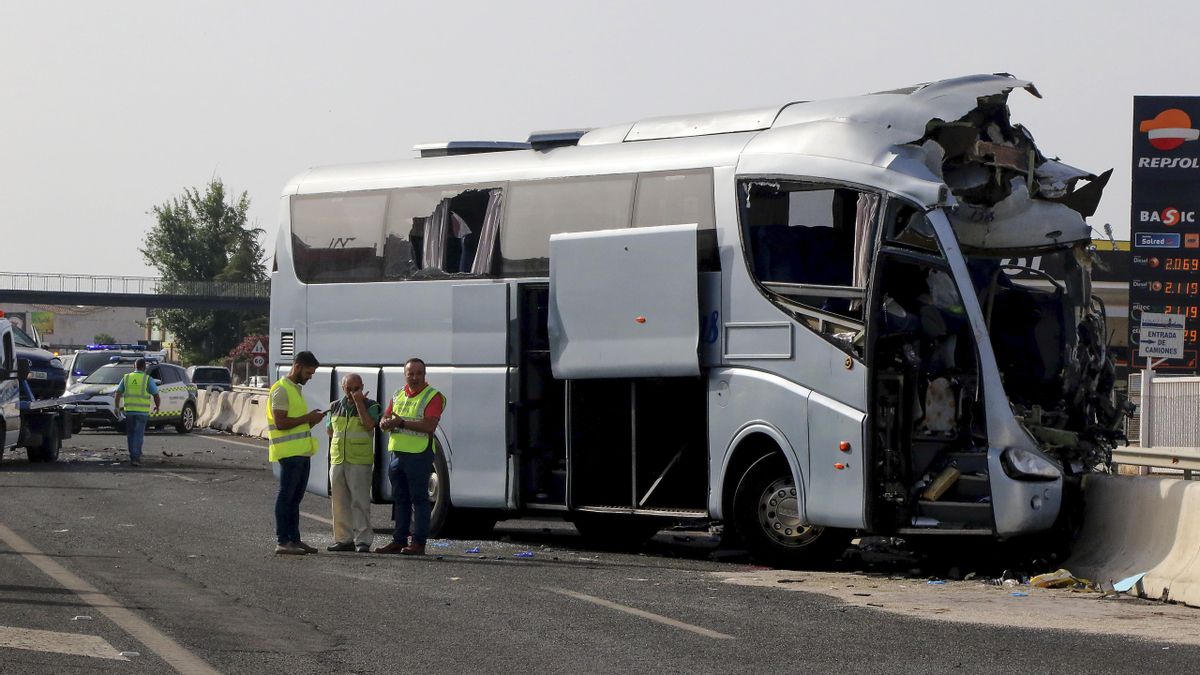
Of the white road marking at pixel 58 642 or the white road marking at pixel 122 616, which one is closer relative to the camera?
the white road marking at pixel 122 616

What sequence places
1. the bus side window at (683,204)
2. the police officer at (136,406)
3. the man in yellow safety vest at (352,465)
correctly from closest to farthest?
the bus side window at (683,204), the man in yellow safety vest at (352,465), the police officer at (136,406)

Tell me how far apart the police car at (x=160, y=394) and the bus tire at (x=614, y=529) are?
2543cm

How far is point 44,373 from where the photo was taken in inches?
1217

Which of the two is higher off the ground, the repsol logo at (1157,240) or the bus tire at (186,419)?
the repsol logo at (1157,240)

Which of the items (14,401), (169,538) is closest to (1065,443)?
(169,538)

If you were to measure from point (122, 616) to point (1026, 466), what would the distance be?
666 centimetres

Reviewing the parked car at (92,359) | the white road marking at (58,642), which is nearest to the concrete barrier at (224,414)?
the parked car at (92,359)

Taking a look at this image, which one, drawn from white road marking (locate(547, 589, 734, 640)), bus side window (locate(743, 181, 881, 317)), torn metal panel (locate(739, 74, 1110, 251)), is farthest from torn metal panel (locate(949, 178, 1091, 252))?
white road marking (locate(547, 589, 734, 640))

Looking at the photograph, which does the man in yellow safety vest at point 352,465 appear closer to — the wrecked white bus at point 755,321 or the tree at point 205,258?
the wrecked white bus at point 755,321

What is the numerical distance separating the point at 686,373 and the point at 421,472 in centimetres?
248

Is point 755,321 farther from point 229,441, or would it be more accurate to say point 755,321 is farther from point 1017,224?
point 229,441

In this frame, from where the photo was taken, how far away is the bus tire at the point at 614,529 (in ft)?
55.5

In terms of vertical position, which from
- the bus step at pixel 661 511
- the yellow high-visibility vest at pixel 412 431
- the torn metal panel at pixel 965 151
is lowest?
the bus step at pixel 661 511

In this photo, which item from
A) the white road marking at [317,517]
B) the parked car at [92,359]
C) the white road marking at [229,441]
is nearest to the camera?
the white road marking at [317,517]
